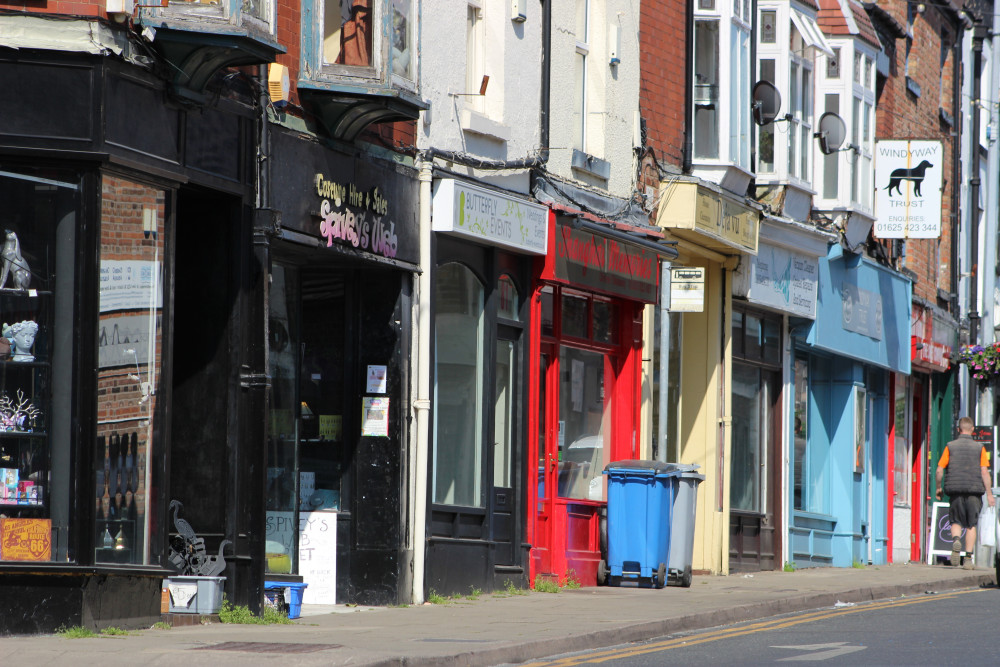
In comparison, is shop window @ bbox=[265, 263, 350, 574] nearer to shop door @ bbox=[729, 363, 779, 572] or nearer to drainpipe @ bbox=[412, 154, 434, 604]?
drainpipe @ bbox=[412, 154, 434, 604]

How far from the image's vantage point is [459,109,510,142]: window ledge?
51.0ft

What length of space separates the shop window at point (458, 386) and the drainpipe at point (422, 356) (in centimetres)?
38

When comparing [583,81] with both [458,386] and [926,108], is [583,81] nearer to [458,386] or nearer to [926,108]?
[458,386]

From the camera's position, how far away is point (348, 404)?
14.8 metres

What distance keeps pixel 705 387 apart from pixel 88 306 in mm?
10925

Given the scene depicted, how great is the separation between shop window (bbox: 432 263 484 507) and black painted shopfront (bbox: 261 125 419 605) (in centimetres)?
76

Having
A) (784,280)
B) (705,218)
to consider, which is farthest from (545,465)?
(784,280)

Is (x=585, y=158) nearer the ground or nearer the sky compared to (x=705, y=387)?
nearer the sky

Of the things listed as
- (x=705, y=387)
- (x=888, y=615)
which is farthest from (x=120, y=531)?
(x=705, y=387)

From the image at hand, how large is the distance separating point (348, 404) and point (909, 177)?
1357 cm

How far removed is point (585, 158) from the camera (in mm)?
17562

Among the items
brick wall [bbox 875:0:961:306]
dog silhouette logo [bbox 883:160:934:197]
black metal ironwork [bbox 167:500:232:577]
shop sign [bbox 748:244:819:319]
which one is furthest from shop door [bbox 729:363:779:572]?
black metal ironwork [bbox 167:500:232:577]

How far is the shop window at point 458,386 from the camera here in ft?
51.0

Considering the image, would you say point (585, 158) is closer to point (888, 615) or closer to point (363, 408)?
point (363, 408)
